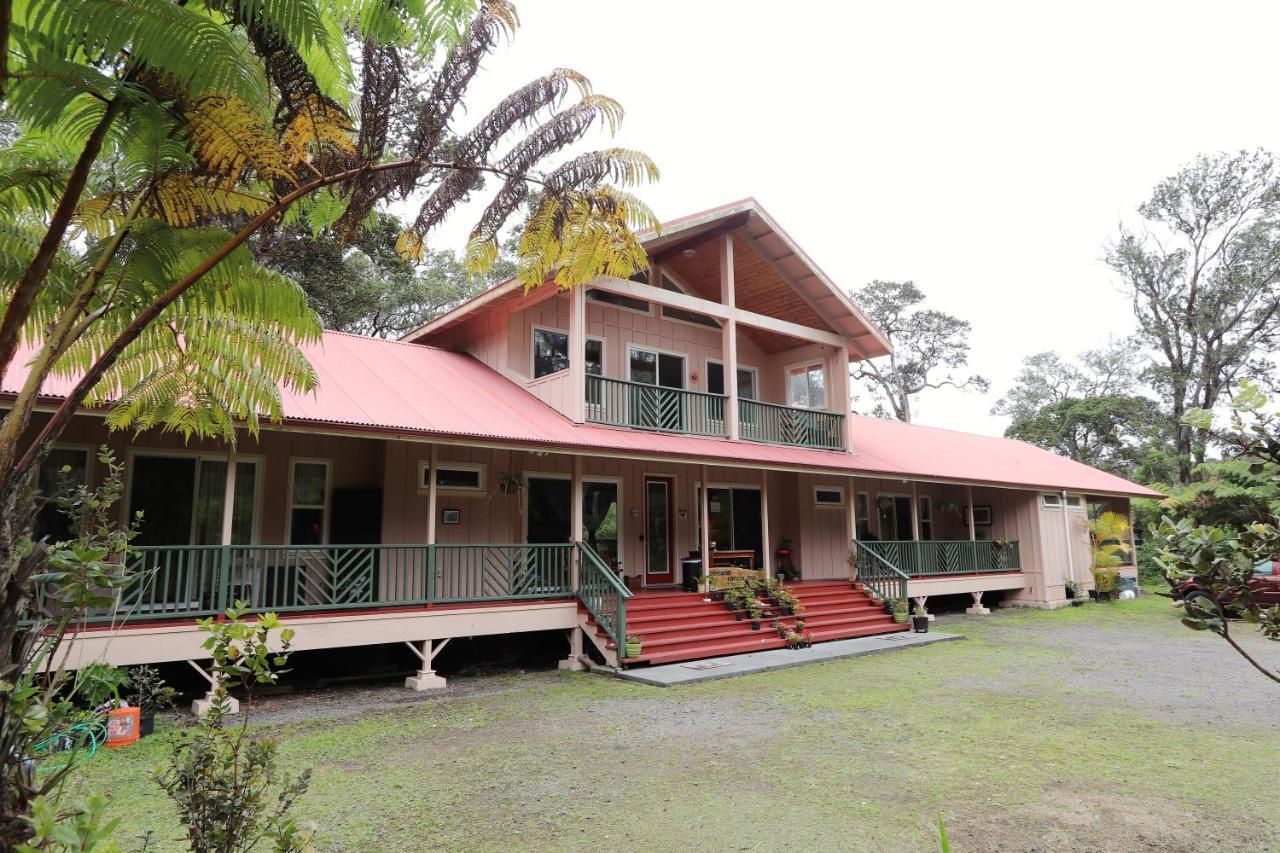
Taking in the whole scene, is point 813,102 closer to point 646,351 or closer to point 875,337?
point 875,337

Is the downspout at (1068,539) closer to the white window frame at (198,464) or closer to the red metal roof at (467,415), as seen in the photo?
the red metal roof at (467,415)

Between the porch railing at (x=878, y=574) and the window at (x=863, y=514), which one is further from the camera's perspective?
the window at (x=863, y=514)

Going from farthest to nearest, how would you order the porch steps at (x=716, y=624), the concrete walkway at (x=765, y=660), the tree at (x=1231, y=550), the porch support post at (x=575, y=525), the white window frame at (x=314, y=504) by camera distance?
the porch support post at (x=575, y=525) → the porch steps at (x=716, y=624) → the white window frame at (x=314, y=504) → the concrete walkway at (x=765, y=660) → the tree at (x=1231, y=550)

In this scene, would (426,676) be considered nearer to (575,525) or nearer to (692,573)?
(575,525)

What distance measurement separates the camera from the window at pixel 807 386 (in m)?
17.8

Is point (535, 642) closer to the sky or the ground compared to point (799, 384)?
closer to the ground

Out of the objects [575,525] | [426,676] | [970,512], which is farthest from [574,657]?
[970,512]

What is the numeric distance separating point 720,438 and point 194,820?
40.1 ft

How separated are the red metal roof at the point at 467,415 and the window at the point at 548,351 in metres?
0.69

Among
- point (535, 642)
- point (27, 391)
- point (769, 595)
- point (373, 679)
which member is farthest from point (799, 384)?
point (27, 391)

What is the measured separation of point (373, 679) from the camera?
34.7 ft

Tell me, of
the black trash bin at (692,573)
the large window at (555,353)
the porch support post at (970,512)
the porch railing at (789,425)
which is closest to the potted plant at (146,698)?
the large window at (555,353)

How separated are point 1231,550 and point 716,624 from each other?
10073 millimetres

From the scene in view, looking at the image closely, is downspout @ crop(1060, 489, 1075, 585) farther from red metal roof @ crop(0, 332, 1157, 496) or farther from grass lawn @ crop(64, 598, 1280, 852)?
grass lawn @ crop(64, 598, 1280, 852)
